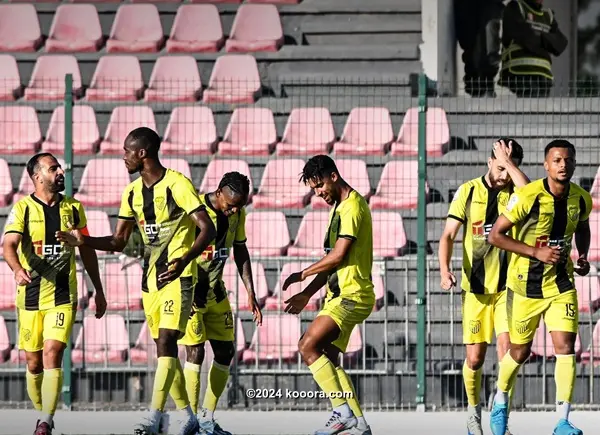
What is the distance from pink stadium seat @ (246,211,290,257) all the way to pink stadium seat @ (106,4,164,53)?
4264 mm

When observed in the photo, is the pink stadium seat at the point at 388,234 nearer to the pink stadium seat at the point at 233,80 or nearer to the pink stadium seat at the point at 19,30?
the pink stadium seat at the point at 233,80

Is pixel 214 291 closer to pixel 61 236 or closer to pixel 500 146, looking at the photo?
pixel 61 236

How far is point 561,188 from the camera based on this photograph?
10.4 meters

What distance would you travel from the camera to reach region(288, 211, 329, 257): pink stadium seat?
15.0 metres

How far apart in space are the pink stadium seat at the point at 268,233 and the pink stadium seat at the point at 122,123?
2083 millimetres

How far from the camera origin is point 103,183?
617 inches

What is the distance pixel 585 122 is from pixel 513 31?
2.63m

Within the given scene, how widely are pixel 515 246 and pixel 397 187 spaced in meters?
5.23

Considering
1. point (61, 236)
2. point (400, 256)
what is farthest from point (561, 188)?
point (400, 256)

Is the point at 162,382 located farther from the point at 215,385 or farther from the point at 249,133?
the point at 249,133

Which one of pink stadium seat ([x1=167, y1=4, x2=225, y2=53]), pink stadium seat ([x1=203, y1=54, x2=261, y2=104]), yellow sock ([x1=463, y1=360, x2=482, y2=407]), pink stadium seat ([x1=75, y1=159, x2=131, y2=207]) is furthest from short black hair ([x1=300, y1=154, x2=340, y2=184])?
pink stadium seat ([x1=167, y1=4, x2=225, y2=53])

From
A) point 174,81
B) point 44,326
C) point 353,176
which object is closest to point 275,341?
point 353,176

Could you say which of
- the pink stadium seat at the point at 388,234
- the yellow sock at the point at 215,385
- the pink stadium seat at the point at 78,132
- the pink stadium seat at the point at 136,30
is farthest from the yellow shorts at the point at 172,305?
the pink stadium seat at the point at 136,30

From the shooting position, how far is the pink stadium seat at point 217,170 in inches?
610
